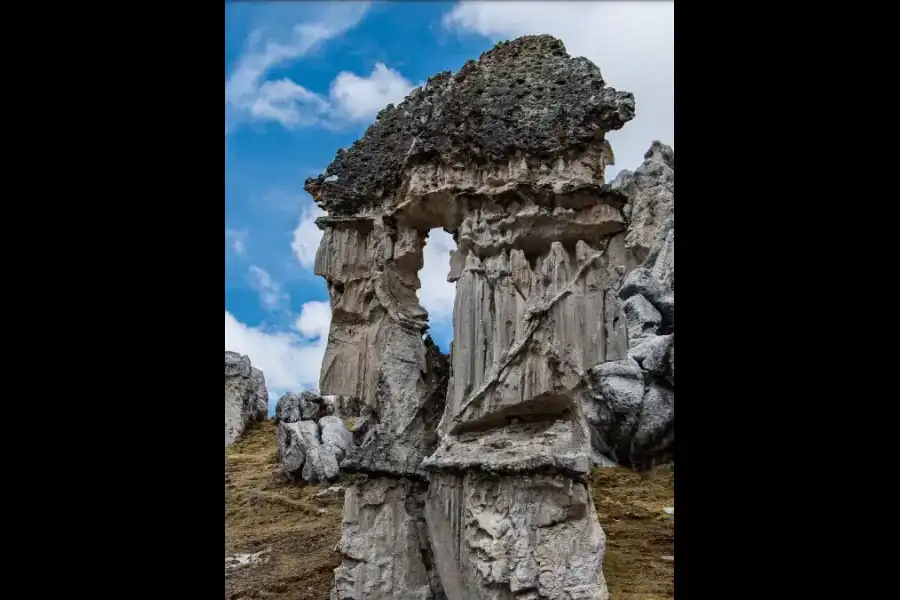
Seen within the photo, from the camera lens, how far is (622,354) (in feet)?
29.9

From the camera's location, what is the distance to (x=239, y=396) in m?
18.5

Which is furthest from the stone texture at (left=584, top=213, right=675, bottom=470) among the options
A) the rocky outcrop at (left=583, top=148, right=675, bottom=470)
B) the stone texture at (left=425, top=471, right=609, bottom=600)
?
the stone texture at (left=425, top=471, right=609, bottom=600)

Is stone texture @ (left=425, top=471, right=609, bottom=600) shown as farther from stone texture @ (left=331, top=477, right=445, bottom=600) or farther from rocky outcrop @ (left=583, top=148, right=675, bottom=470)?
rocky outcrop @ (left=583, top=148, right=675, bottom=470)

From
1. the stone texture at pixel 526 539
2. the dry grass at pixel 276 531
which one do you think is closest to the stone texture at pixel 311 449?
the dry grass at pixel 276 531

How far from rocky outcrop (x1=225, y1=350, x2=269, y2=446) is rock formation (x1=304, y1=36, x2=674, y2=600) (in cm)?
790

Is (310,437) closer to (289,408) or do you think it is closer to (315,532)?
(289,408)

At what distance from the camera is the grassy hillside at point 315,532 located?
36.8 feet

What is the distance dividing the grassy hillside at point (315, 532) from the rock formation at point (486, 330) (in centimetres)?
197

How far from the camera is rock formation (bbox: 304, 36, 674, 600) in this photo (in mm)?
8734

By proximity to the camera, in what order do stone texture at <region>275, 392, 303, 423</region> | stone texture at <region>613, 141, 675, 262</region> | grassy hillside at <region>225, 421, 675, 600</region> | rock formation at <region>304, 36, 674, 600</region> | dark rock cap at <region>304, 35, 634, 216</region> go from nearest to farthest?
rock formation at <region>304, 36, 674, 600</region>
dark rock cap at <region>304, 35, 634, 216</region>
grassy hillside at <region>225, 421, 675, 600</region>
stone texture at <region>275, 392, 303, 423</region>
stone texture at <region>613, 141, 675, 262</region>
